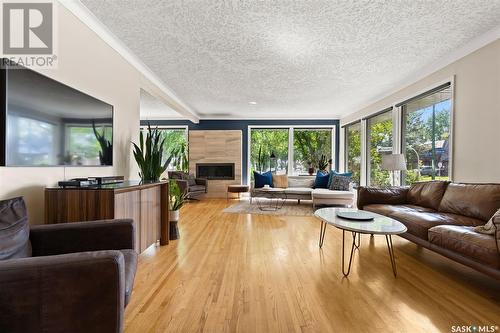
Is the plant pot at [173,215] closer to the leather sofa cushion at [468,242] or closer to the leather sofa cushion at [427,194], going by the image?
the leather sofa cushion at [468,242]

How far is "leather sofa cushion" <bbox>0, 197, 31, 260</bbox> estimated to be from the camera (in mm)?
1295

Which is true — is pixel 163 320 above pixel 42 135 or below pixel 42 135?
below

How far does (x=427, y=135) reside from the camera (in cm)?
414

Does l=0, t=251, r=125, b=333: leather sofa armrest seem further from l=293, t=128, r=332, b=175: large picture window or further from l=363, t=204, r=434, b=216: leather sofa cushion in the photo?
l=293, t=128, r=332, b=175: large picture window

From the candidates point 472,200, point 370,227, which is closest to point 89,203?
point 370,227

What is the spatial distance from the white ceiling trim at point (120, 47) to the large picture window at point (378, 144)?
15.4 ft

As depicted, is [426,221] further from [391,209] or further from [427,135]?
[427,135]

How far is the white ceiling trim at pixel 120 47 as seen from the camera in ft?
7.84

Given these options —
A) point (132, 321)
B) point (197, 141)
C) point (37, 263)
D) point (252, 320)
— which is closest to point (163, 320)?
point (132, 321)

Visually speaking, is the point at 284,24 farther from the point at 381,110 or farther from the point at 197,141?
the point at 197,141

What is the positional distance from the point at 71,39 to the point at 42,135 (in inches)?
40.9

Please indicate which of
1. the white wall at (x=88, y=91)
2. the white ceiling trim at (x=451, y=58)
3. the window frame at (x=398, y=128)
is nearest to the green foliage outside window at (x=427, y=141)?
the window frame at (x=398, y=128)

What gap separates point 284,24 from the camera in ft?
8.94

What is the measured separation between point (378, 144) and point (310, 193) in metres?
1.94
